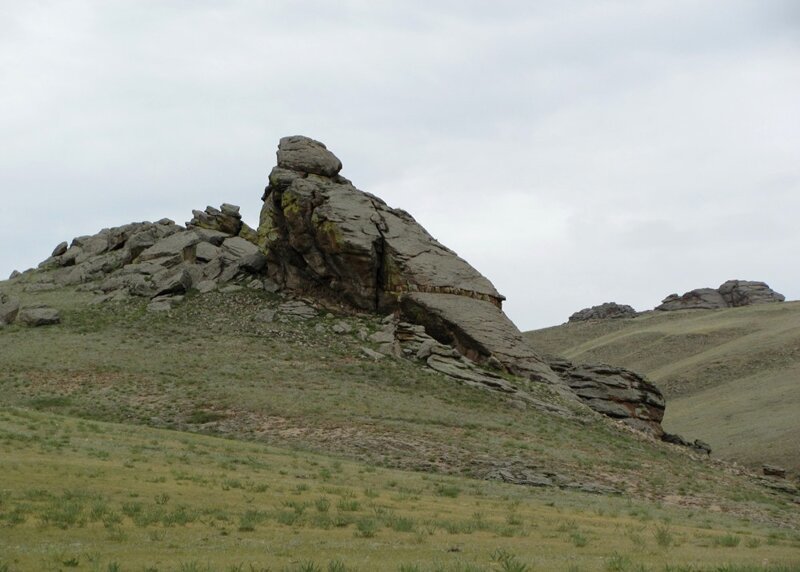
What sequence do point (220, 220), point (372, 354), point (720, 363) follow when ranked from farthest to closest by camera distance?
point (720, 363), point (220, 220), point (372, 354)

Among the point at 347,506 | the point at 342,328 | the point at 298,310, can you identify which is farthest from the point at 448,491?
the point at 298,310

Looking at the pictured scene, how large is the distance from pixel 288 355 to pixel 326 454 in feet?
48.0

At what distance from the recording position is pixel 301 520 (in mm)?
19203

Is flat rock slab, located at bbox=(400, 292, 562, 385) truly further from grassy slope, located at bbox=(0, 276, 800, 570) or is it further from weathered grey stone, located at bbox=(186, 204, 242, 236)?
weathered grey stone, located at bbox=(186, 204, 242, 236)

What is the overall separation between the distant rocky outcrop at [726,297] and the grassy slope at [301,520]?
362 ft

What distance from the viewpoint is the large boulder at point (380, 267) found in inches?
1955

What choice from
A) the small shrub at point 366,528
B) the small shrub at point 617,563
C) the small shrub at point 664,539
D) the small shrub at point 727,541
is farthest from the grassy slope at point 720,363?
the small shrub at point 617,563

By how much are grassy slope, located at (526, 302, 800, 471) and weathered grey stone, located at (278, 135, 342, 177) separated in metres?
30.1

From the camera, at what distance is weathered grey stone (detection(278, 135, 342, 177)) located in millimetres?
58031

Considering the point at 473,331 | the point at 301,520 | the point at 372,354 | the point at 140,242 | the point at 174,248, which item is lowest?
the point at 301,520

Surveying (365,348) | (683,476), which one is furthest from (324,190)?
(683,476)

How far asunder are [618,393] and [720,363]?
102ft

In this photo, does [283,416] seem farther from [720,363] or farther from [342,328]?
[720,363]

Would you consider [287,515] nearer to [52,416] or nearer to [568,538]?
[568,538]
